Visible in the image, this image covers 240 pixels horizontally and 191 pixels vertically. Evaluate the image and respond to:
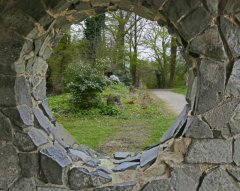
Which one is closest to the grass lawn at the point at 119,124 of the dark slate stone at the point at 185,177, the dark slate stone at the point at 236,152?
the dark slate stone at the point at 185,177

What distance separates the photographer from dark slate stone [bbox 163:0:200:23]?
204 cm

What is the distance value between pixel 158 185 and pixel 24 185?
0.98 m

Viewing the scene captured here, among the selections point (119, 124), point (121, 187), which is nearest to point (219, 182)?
point (121, 187)

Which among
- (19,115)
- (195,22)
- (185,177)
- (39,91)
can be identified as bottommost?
(185,177)

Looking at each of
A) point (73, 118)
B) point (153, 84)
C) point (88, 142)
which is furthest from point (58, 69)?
point (153, 84)

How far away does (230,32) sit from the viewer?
6.68ft

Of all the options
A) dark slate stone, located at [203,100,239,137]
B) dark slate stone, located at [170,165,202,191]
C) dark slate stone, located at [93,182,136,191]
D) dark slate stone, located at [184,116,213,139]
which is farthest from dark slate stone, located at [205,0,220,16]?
dark slate stone, located at [93,182,136,191]

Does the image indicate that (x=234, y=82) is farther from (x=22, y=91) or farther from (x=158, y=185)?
(x=22, y=91)

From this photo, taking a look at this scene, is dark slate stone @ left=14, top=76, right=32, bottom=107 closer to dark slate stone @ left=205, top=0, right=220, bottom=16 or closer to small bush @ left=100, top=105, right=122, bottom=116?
dark slate stone @ left=205, top=0, right=220, bottom=16

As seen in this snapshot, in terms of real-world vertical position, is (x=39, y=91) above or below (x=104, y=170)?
above

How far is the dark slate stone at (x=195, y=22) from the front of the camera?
204 centimetres

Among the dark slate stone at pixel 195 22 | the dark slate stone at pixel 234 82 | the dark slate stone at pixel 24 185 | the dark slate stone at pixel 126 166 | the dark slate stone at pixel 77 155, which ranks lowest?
the dark slate stone at pixel 24 185

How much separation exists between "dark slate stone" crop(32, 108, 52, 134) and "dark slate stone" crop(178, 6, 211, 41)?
4.09 feet

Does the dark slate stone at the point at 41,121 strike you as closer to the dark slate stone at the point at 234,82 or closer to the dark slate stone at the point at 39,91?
the dark slate stone at the point at 39,91
